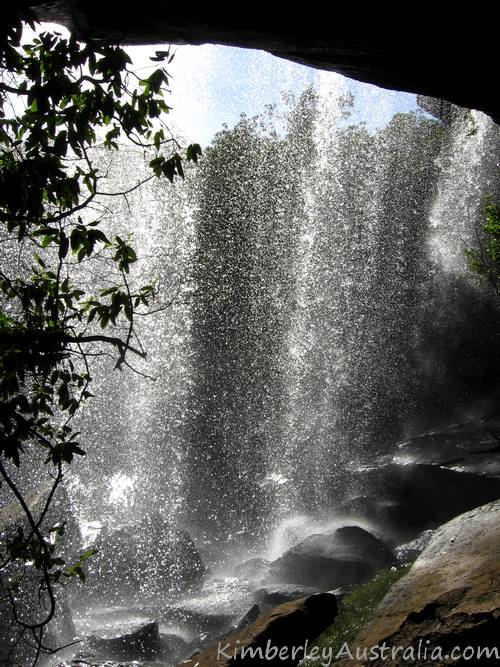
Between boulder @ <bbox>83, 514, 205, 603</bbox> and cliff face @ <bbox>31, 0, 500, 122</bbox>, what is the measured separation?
11701 mm

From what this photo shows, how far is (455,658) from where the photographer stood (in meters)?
3.27

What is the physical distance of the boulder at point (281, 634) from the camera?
4.36 metres

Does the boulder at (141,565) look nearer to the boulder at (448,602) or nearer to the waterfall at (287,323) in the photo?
the waterfall at (287,323)

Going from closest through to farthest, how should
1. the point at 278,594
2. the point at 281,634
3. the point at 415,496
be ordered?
the point at 281,634, the point at 278,594, the point at 415,496

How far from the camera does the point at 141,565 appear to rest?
40.7 feet

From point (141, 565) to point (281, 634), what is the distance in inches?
352

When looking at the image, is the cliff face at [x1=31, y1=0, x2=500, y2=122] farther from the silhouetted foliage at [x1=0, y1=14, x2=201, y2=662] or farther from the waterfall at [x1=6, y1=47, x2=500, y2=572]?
the waterfall at [x1=6, y1=47, x2=500, y2=572]

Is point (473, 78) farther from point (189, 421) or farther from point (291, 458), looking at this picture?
point (189, 421)

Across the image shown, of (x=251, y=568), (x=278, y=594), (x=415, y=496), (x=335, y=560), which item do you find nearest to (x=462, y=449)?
(x=415, y=496)

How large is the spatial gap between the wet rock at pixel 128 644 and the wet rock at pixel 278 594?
2.00 m

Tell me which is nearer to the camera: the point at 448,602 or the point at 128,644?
the point at 448,602

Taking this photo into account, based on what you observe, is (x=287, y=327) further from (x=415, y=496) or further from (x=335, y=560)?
(x=335, y=560)

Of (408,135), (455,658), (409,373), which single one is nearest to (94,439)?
(409,373)

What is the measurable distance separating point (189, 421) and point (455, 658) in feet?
58.9
